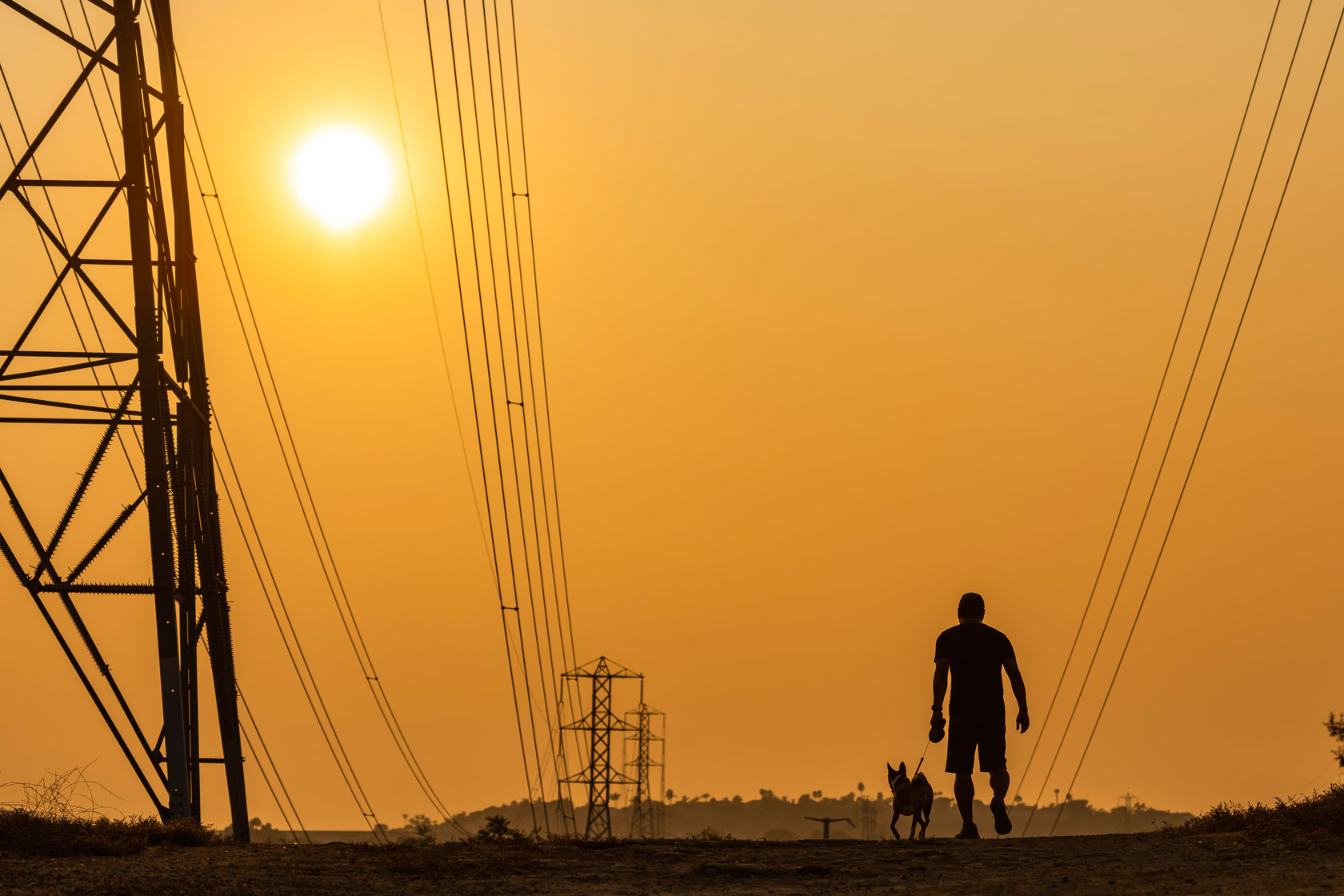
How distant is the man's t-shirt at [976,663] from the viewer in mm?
15531

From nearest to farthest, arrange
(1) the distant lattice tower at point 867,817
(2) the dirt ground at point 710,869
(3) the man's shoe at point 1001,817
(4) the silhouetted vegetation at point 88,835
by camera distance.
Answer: (2) the dirt ground at point 710,869, (4) the silhouetted vegetation at point 88,835, (3) the man's shoe at point 1001,817, (1) the distant lattice tower at point 867,817

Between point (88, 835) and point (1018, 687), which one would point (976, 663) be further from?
point (88, 835)

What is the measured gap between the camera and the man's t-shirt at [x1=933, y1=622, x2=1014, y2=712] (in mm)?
15531

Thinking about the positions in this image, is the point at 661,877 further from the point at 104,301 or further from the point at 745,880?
the point at 104,301

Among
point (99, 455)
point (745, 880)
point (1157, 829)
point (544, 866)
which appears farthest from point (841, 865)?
point (99, 455)

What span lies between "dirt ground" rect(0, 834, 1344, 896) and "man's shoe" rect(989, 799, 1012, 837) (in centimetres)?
105

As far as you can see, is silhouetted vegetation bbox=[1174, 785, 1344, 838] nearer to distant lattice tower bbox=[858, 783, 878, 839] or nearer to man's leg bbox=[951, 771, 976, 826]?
man's leg bbox=[951, 771, 976, 826]

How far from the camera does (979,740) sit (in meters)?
15.6

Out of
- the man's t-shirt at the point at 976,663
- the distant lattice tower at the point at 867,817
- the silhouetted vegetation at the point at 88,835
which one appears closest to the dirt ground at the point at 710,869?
the silhouetted vegetation at the point at 88,835

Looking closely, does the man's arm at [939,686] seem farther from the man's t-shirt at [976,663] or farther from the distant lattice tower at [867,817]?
the distant lattice tower at [867,817]

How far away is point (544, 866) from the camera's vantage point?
12281 mm

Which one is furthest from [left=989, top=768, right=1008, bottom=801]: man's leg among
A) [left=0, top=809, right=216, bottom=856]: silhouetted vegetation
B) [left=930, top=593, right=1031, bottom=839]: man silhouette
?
[left=0, top=809, right=216, bottom=856]: silhouetted vegetation

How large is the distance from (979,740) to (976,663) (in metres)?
0.73

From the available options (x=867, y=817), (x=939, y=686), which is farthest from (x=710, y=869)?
(x=867, y=817)
